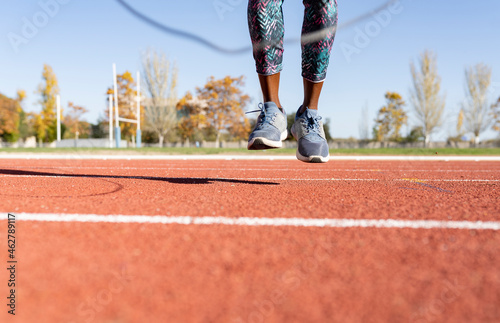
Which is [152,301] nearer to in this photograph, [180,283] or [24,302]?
[180,283]

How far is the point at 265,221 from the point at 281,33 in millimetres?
1495

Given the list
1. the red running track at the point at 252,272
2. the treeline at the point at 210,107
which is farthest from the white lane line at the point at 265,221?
the treeline at the point at 210,107

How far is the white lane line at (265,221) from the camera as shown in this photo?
1.35 m

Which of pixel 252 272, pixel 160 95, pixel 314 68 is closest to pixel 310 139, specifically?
pixel 314 68

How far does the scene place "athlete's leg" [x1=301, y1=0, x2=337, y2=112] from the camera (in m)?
2.45

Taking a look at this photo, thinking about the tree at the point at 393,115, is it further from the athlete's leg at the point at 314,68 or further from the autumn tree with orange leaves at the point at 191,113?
the athlete's leg at the point at 314,68

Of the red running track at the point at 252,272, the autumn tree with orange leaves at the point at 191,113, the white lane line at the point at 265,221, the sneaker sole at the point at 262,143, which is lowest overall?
the red running track at the point at 252,272

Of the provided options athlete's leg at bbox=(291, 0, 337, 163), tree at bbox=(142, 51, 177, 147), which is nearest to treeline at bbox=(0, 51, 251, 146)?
tree at bbox=(142, 51, 177, 147)

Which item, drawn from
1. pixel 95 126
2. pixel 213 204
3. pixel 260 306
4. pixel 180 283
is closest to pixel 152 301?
pixel 180 283

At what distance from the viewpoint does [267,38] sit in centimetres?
246

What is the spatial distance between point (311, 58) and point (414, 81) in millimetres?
38193

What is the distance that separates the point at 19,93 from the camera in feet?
150

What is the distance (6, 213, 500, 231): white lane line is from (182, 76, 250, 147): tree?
38.3 meters

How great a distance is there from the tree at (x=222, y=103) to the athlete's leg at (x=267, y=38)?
37.1 meters
